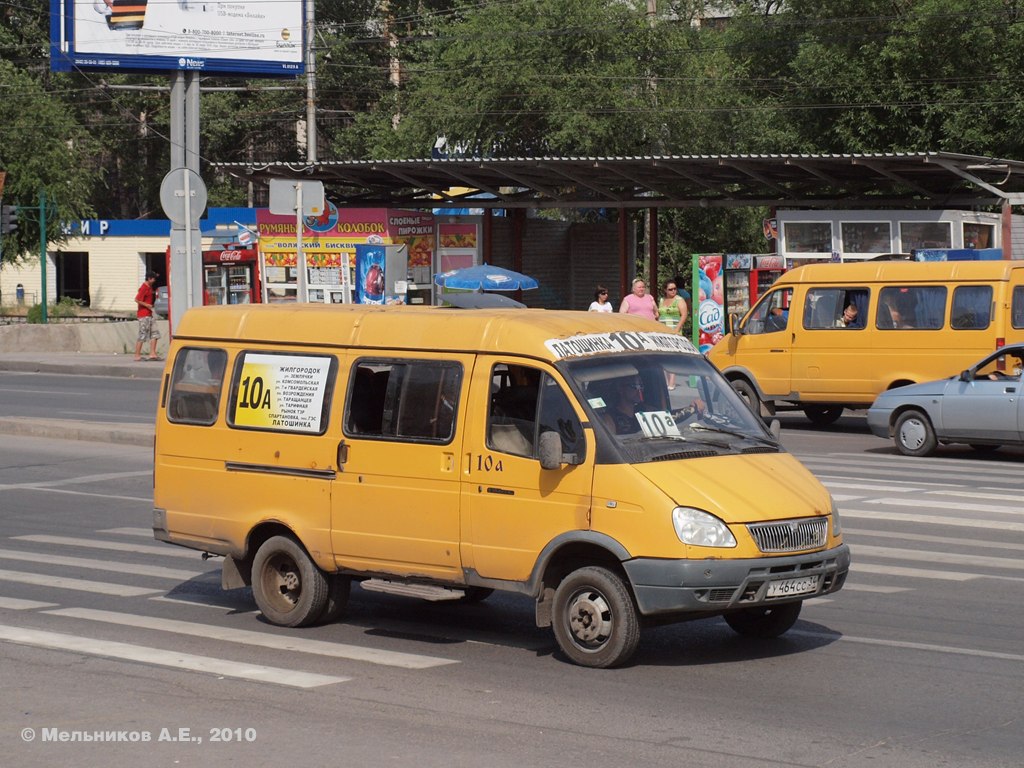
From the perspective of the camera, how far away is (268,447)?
30.1 ft

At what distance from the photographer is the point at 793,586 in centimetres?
774

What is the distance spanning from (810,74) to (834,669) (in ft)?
127

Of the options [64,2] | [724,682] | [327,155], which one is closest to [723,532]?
[724,682]

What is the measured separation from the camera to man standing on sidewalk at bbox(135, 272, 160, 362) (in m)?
32.6

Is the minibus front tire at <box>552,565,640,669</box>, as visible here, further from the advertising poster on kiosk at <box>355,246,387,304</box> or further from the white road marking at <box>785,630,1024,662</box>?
the advertising poster on kiosk at <box>355,246,387,304</box>

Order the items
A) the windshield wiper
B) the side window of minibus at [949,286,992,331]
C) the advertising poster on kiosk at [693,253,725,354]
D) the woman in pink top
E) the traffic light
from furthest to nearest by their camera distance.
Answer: the traffic light, the advertising poster on kiosk at [693,253,725,354], the woman in pink top, the side window of minibus at [949,286,992,331], the windshield wiper

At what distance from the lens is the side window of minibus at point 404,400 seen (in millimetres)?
8484

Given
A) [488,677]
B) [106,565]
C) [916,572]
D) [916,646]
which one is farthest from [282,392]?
[916,572]

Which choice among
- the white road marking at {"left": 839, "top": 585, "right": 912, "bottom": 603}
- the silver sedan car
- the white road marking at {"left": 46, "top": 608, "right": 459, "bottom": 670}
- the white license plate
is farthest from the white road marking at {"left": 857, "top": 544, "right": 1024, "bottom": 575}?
the silver sedan car

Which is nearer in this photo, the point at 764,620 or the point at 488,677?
the point at 488,677

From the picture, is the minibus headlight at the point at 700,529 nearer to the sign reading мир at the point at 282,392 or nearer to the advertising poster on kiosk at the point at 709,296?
the sign reading мир at the point at 282,392

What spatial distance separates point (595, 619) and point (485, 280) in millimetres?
23940

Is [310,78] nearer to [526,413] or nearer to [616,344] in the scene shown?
[616,344]

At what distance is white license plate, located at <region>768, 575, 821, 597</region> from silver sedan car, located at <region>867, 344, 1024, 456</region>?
10043 millimetres
